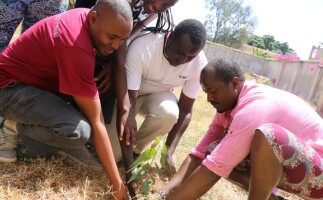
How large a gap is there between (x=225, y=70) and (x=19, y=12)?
1713 mm

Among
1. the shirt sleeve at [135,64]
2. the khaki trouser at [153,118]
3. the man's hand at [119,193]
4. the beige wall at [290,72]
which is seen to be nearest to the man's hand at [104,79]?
the shirt sleeve at [135,64]

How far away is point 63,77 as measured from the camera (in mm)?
2016

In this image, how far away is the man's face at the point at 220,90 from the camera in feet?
7.25

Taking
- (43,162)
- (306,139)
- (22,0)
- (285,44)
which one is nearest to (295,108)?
(306,139)

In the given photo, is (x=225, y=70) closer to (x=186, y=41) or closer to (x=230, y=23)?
(x=186, y=41)

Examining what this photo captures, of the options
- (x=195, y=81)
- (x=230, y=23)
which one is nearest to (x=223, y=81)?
(x=195, y=81)

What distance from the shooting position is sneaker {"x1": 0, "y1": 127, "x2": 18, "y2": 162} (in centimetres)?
235

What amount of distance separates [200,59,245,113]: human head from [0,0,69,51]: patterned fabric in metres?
1.49

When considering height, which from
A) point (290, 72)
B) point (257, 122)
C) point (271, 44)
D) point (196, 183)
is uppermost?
point (257, 122)

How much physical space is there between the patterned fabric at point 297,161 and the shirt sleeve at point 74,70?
3.34 ft

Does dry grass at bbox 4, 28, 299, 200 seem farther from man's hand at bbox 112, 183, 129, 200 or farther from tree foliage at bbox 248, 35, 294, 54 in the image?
tree foliage at bbox 248, 35, 294, 54

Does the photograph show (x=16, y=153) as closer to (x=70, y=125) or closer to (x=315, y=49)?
(x=70, y=125)

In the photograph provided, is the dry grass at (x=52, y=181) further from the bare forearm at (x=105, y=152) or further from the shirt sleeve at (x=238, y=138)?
the shirt sleeve at (x=238, y=138)

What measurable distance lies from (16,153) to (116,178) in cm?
78
